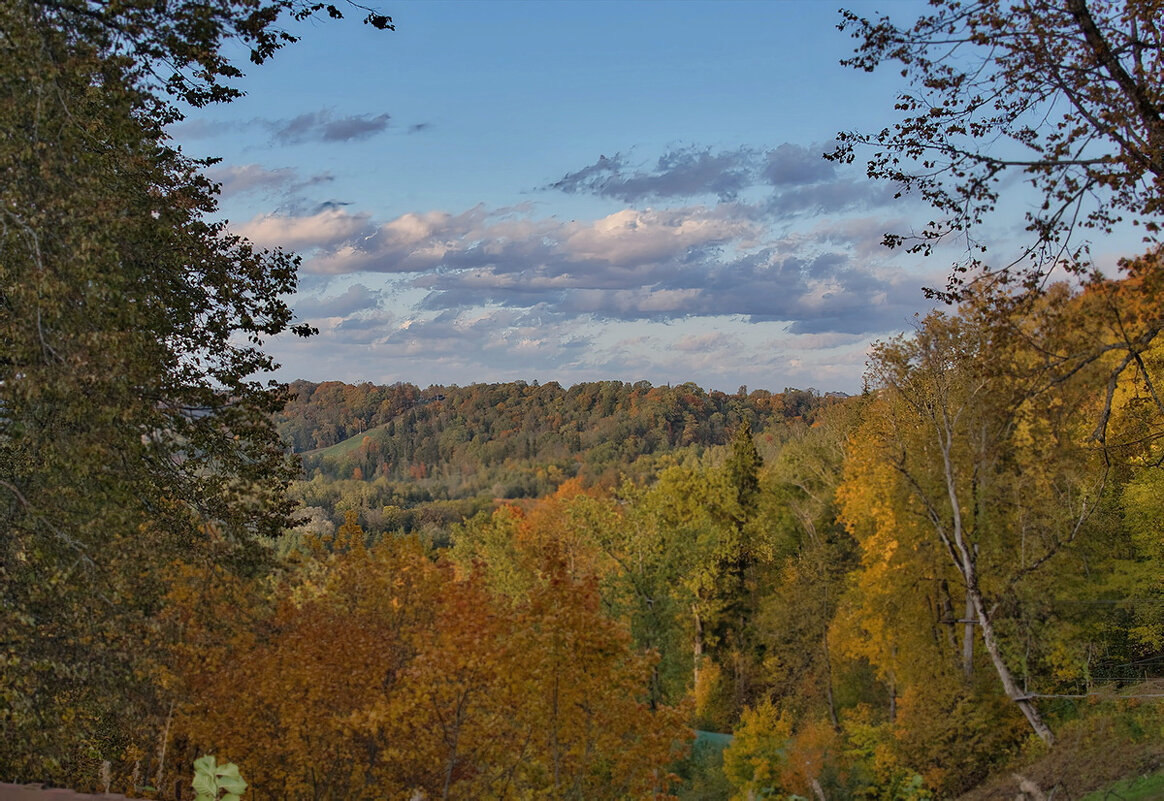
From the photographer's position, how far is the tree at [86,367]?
821 cm

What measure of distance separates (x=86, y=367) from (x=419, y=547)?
13.0 metres

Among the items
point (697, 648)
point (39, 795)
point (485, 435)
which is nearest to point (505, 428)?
point (485, 435)

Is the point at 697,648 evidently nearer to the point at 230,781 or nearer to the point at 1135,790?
the point at 1135,790

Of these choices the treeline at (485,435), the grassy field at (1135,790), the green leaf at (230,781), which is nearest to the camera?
the green leaf at (230,781)

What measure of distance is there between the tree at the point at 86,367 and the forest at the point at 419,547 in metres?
0.05

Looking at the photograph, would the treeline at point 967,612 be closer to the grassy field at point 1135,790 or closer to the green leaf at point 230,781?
the grassy field at point 1135,790

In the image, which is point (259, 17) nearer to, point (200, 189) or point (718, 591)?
point (200, 189)

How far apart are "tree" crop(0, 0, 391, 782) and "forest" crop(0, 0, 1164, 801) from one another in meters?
0.05

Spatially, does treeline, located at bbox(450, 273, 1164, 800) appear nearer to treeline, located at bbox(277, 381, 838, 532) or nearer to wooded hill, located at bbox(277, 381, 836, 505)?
treeline, located at bbox(277, 381, 838, 532)

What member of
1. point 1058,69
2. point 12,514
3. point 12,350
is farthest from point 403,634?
point 1058,69

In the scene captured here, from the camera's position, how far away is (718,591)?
123ft

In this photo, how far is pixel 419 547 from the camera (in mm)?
20625

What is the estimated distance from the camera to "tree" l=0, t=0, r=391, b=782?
8.21 meters

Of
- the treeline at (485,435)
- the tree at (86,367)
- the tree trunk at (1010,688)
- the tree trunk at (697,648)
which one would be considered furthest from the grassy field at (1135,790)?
the treeline at (485,435)
